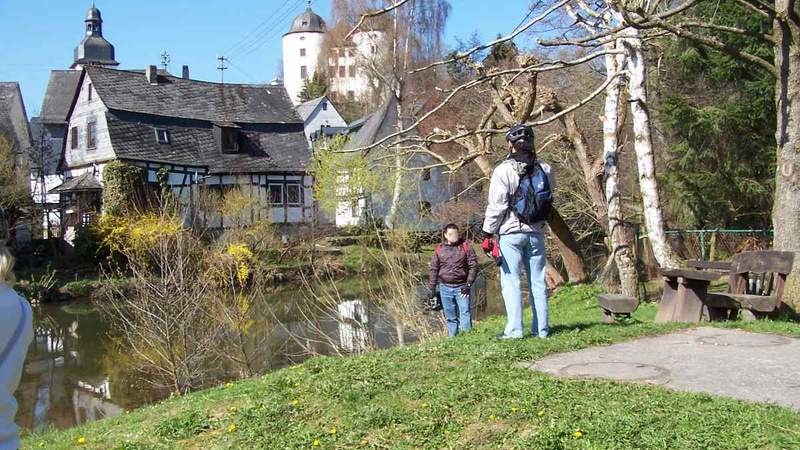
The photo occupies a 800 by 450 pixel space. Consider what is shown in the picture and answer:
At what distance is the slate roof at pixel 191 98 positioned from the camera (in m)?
43.9

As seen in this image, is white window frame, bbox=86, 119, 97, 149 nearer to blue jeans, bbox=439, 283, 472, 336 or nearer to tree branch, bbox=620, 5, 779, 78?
blue jeans, bbox=439, 283, 472, 336

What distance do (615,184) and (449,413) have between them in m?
9.62

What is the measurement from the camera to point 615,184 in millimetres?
14320

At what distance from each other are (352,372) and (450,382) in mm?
982

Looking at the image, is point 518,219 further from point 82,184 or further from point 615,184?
point 82,184

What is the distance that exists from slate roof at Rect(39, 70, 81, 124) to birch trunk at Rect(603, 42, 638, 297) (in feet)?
175

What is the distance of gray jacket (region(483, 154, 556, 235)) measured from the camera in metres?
7.68

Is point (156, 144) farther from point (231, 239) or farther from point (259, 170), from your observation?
point (231, 239)

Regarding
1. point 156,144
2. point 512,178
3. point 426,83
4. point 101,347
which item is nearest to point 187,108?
point 156,144

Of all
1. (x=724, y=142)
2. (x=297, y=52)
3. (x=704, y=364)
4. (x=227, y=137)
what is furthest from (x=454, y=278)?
(x=297, y=52)

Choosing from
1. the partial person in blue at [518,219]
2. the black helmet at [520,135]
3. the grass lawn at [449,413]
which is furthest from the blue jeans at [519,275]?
the black helmet at [520,135]

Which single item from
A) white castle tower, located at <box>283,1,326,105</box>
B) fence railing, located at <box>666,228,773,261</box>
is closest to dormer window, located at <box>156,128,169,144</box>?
fence railing, located at <box>666,228,773,261</box>

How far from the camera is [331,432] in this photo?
5.50 metres

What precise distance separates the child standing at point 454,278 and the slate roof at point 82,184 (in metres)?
32.9
